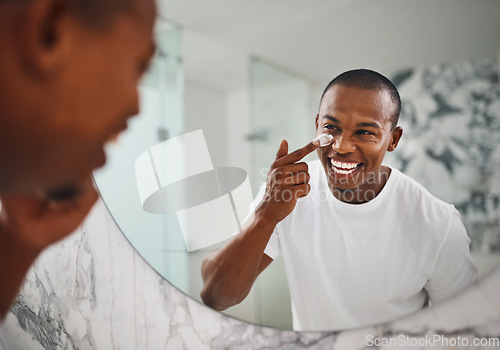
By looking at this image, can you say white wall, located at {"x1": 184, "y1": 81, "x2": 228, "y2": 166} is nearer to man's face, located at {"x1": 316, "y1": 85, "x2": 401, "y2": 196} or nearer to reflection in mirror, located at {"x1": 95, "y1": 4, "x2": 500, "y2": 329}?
reflection in mirror, located at {"x1": 95, "y1": 4, "x2": 500, "y2": 329}

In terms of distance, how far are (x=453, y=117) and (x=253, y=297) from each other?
1.18ft

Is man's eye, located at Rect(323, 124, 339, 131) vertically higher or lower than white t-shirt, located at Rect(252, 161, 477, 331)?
higher

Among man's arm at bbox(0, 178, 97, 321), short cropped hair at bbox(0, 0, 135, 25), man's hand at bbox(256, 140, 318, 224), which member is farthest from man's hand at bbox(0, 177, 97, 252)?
man's hand at bbox(256, 140, 318, 224)

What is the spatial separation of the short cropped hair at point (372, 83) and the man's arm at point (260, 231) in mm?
91

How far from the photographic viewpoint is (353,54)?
502mm

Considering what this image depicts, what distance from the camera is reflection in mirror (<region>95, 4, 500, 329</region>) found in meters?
0.45

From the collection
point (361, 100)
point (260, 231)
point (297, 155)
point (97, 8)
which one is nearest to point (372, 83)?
point (361, 100)

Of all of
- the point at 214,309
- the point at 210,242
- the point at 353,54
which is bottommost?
the point at 214,309

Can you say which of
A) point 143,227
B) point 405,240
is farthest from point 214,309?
point 405,240

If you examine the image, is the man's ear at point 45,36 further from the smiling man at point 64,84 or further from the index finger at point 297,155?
the index finger at point 297,155

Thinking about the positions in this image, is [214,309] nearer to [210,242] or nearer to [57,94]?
[210,242]

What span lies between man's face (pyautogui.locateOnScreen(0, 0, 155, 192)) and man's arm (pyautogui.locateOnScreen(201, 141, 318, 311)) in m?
0.32

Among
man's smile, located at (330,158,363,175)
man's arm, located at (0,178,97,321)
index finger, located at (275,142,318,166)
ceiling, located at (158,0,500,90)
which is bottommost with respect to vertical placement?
man's arm, located at (0,178,97,321)

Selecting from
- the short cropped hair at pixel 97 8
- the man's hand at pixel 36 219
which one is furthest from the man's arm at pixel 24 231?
the short cropped hair at pixel 97 8
